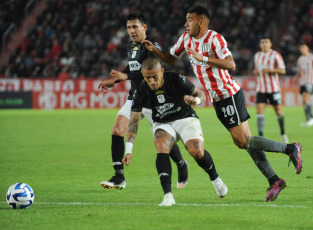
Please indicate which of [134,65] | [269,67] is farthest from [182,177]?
[269,67]

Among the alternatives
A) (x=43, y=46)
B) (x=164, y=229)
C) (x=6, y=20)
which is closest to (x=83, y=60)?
(x=43, y=46)

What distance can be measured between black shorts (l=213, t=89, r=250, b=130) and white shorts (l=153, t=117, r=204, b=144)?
0.52 m

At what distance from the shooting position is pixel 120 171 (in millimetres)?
8734

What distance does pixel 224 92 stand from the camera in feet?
25.9

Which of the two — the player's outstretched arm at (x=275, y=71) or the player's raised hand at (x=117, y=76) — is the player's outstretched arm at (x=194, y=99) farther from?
the player's outstretched arm at (x=275, y=71)

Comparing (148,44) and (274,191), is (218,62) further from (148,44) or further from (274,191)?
(274,191)

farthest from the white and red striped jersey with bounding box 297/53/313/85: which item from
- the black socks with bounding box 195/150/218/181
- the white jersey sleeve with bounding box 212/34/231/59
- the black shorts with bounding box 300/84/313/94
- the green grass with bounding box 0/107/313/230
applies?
the black socks with bounding box 195/150/218/181

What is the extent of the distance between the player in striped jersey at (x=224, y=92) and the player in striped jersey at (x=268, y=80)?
24.9ft

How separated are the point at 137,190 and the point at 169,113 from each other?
1.36m

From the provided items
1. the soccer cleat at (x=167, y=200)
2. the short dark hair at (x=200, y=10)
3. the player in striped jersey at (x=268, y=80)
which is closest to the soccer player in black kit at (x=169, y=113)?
the soccer cleat at (x=167, y=200)

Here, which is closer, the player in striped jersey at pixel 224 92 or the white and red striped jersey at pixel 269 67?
the player in striped jersey at pixel 224 92

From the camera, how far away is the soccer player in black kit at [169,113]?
7246mm

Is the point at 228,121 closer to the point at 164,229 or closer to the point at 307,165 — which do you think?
the point at 164,229

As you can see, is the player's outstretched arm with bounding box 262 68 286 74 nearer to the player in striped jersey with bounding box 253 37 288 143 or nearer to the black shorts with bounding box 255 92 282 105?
the player in striped jersey with bounding box 253 37 288 143
